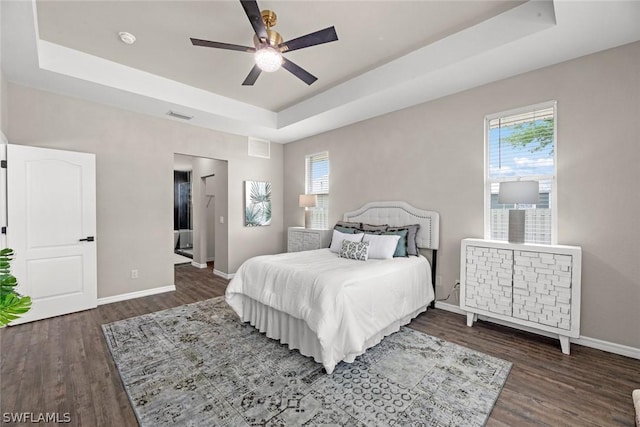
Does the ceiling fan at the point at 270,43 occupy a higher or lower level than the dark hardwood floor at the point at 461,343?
higher

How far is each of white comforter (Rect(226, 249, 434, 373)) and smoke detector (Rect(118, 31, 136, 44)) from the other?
8.78ft

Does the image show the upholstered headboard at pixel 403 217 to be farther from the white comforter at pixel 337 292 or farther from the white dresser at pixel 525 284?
the white dresser at pixel 525 284

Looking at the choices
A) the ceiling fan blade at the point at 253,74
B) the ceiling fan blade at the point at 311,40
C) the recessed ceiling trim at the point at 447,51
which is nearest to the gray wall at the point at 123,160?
the ceiling fan blade at the point at 253,74

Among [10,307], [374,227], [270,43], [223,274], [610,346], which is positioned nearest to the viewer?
[10,307]

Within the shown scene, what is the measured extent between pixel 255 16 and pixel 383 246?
274cm

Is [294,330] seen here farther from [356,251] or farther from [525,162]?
[525,162]

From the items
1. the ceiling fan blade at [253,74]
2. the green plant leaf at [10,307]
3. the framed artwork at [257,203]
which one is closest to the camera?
the green plant leaf at [10,307]

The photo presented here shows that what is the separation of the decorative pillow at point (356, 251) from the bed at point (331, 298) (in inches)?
5.6

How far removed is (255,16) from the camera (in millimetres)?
2078

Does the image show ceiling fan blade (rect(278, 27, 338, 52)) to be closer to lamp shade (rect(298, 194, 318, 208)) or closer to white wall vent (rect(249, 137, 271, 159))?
lamp shade (rect(298, 194, 318, 208))

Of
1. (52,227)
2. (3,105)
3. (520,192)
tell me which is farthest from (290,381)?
(3,105)

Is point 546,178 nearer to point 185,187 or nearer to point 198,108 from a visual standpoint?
point 198,108

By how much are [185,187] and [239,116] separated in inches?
267

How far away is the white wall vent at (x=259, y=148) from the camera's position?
18.9 ft
